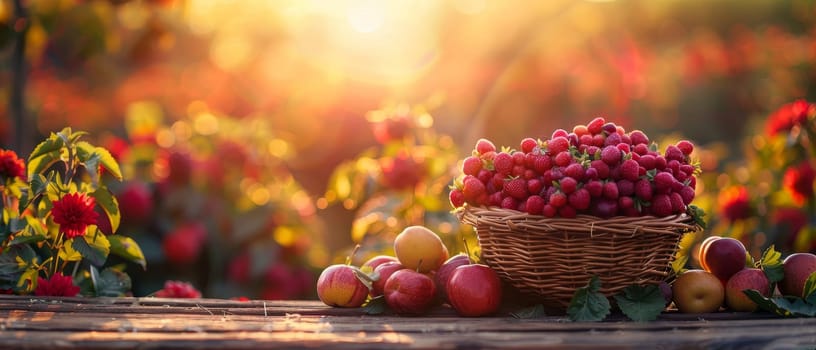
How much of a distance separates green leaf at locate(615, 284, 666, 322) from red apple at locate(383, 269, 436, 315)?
0.46 meters

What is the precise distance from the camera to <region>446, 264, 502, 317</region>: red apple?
6.21 feet

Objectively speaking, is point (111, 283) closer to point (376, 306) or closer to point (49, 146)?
point (49, 146)

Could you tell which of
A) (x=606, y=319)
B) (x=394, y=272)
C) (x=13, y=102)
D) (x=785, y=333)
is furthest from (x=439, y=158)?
(x=13, y=102)

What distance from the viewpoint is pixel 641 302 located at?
1.85 m

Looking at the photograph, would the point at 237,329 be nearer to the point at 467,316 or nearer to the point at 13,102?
the point at 467,316

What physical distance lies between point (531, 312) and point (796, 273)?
0.69 m

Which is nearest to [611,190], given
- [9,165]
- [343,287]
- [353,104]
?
[343,287]

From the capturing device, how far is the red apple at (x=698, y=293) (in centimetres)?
196

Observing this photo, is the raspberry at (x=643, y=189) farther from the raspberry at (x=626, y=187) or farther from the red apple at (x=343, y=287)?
the red apple at (x=343, y=287)

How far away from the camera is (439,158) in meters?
2.99

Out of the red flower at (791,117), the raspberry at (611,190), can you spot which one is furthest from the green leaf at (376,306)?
the red flower at (791,117)

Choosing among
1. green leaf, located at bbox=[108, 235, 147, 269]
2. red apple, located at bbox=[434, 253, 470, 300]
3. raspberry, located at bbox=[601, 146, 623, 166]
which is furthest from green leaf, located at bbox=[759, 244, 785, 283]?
green leaf, located at bbox=[108, 235, 147, 269]

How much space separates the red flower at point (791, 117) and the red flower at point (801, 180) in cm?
18

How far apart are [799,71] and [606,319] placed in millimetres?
5362
